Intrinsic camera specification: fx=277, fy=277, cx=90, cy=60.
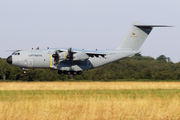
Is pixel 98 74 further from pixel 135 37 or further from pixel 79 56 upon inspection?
pixel 79 56

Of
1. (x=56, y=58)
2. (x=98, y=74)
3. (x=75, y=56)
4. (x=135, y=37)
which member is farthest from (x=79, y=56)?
(x=98, y=74)

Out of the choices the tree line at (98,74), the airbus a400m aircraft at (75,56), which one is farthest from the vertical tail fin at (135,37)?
the tree line at (98,74)

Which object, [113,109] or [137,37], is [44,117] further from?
[137,37]

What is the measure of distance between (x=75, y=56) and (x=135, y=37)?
22.8 ft

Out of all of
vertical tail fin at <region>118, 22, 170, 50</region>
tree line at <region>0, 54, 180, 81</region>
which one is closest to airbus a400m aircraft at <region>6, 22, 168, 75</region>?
vertical tail fin at <region>118, 22, 170, 50</region>

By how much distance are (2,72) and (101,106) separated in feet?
84.7

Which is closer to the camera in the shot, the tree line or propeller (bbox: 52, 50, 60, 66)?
propeller (bbox: 52, 50, 60, 66)

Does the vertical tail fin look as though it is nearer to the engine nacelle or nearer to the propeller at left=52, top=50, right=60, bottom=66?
the engine nacelle

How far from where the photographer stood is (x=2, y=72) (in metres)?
32.4

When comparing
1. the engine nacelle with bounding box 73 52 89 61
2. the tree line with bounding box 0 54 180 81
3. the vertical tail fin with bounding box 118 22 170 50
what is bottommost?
the tree line with bounding box 0 54 180 81

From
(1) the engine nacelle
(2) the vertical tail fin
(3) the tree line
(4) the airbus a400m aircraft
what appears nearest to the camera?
(1) the engine nacelle

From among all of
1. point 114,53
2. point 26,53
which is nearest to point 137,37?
point 114,53

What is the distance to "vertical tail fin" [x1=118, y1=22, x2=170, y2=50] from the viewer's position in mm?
27828

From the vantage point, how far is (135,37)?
27969mm
